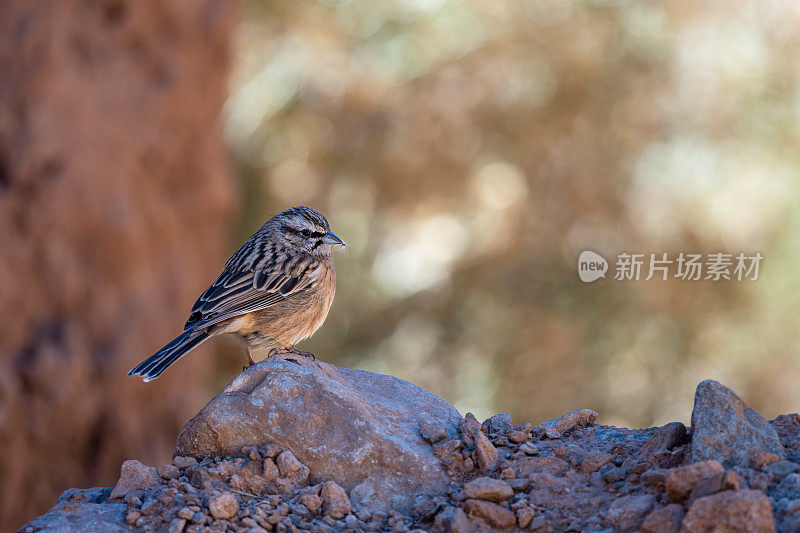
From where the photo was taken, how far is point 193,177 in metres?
9.40

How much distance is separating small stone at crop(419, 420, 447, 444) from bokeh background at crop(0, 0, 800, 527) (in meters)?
5.10

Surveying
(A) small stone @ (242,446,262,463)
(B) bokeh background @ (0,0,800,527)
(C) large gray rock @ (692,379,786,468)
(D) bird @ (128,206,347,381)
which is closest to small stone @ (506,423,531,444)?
(C) large gray rock @ (692,379,786,468)

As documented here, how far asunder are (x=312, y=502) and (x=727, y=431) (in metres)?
1.56

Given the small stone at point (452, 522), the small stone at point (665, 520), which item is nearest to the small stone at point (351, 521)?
the small stone at point (452, 522)

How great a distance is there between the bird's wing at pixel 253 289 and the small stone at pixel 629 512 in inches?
104

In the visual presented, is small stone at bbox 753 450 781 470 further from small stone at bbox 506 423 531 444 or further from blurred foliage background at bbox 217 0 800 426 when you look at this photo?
blurred foliage background at bbox 217 0 800 426

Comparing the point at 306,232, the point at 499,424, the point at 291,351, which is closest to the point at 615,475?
the point at 499,424

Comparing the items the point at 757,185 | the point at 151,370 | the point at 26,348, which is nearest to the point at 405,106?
the point at 757,185

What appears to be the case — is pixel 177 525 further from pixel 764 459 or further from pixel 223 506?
pixel 764 459

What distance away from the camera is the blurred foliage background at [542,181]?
10383 mm

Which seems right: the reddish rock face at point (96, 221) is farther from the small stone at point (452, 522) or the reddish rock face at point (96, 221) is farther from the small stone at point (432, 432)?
the small stone at point (452, 522)

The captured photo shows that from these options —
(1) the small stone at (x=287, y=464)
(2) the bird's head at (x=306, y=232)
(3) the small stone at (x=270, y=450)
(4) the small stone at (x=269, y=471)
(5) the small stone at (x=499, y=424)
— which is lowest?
(4) the small stone at (x=269, y=471)

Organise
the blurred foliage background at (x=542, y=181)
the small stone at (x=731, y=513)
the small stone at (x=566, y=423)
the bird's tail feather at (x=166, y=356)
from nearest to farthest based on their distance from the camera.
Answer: the small stone at (x=731, y=513), the small stone at (x=566, y=423), the bird's tail feather at (x=166, y=356), the blurred foliage background at (x=542, y=181)

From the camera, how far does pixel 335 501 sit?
321cm
